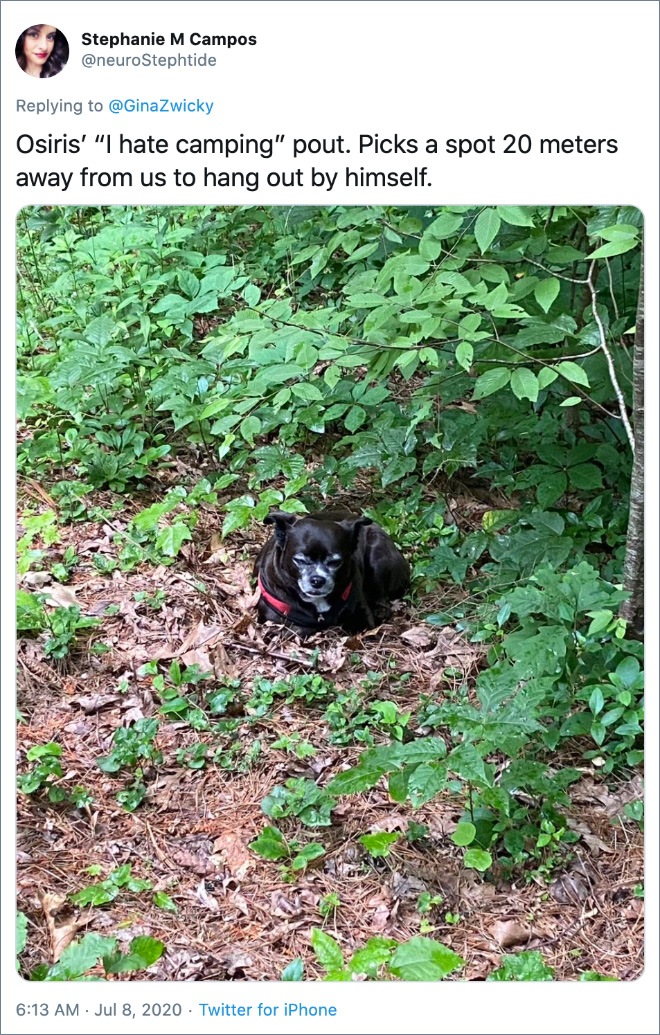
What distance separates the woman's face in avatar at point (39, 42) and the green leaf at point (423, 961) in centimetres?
330

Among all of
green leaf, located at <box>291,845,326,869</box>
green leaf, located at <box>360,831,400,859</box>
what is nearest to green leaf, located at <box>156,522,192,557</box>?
green leaf, located at <box>291,845,326,869</box>

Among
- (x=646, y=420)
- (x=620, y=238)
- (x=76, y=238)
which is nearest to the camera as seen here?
(x=620, y=238)

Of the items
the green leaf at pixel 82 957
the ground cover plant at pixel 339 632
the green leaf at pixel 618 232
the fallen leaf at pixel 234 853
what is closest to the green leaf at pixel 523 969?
the ground cover plant at pixel 339 632

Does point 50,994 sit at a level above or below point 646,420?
below

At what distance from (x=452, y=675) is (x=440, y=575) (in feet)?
2.66

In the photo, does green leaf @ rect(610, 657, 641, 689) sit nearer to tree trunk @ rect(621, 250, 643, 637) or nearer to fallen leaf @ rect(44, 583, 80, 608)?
tree trunk @ rect(621, 250, 643, 637)

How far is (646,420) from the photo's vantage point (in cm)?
334

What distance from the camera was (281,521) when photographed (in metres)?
4.85

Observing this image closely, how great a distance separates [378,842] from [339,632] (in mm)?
1766

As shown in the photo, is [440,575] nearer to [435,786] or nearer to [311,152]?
[435,786]

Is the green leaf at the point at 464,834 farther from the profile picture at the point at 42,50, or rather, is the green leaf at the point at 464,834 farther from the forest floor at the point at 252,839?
the profile picture at the point at 42,50

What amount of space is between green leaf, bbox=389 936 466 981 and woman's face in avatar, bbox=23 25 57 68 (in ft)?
10.8

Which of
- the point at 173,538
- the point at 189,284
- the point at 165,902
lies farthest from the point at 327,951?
the point at 189,284

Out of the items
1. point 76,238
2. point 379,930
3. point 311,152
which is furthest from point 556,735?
point 76,238
